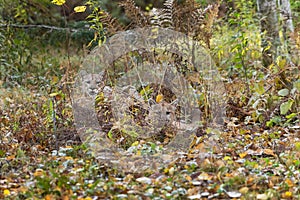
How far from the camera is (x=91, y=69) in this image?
592cm

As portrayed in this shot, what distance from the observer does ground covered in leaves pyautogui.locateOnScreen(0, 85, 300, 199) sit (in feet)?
11.0

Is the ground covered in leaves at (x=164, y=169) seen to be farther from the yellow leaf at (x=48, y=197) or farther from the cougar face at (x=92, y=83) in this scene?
Answer: the cougar face at (x=92, y=83)

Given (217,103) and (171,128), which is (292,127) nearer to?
(217,103)

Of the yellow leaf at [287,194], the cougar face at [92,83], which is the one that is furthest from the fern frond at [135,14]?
the yellow leaf at [287,194]

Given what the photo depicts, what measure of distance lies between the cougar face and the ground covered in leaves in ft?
1.58

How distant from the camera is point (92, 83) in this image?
5395 mm

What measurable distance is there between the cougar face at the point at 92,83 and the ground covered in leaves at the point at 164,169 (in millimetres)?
481

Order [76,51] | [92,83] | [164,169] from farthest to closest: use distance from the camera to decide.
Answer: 1. [76,51]
2. [92,83]
3. [164,169]

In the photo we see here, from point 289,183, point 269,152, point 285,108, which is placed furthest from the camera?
point 285,108

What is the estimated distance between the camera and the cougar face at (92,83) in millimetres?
5175

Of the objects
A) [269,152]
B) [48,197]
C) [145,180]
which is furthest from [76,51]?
[48,197]

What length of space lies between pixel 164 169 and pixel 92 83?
1.87 metres

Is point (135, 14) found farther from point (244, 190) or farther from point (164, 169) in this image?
point (244, 190)

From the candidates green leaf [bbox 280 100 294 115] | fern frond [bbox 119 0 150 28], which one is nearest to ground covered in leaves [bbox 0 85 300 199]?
green leaf [bbox 280 100 294 115]
